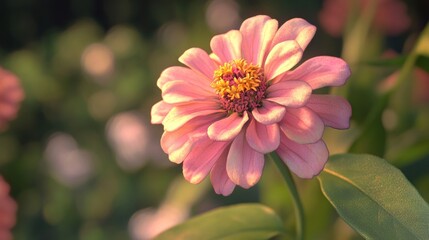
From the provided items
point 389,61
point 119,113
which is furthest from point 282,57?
point 119,113

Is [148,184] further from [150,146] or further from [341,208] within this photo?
[341,208]

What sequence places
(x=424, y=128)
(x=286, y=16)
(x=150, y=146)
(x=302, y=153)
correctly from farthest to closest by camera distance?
(x=286, y=16) < (x=150, y=146) < (x=424, y=128) < (x=302, y=153)

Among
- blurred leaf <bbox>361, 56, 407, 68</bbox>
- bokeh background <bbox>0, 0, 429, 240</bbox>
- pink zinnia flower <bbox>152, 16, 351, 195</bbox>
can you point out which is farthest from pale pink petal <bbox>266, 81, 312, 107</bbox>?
bokeh background <bbox>0, 0, 429, 240</bbox>

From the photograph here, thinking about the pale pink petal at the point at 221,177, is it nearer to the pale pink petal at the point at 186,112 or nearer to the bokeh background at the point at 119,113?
the pale pink petal at the point at 186,112

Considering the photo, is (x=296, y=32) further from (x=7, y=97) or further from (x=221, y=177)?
(x=7, y=97)

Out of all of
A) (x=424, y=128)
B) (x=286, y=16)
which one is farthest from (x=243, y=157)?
(x=286, y=16)

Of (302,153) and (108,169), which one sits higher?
(302,153)

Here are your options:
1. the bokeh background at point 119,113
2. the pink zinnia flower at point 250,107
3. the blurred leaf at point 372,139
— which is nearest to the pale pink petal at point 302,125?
the pink zinnia flower at point 250,107

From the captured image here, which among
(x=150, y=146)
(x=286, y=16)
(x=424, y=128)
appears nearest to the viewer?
(x=424, y=128)
